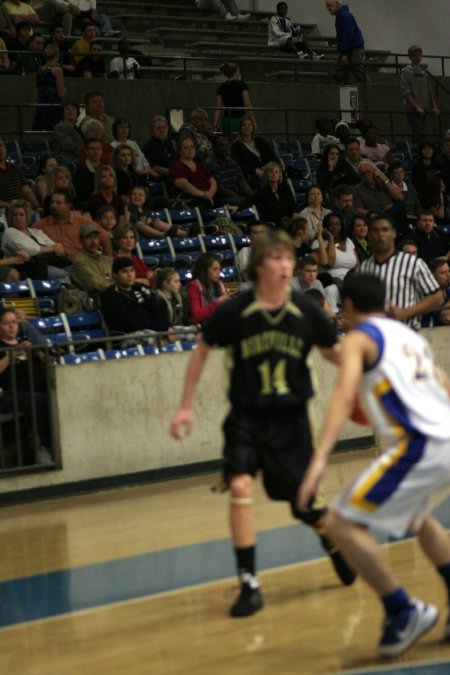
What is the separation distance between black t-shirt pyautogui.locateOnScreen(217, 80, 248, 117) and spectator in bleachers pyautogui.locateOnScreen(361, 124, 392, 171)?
1888mm

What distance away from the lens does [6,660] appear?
19.7 ft

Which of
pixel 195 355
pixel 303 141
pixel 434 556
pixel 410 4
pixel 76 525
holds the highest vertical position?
pixel 410 4

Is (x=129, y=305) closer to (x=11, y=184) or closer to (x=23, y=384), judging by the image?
(x=23, y=384)

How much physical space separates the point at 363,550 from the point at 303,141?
16.0m

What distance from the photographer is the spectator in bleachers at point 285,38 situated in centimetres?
2359

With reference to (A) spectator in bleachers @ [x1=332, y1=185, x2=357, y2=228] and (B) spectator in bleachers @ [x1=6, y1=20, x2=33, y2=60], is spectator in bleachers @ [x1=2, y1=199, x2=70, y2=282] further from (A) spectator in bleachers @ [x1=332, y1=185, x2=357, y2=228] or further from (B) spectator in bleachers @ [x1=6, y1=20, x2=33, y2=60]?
(B) spectator in bleachers @ [x1=6, y1=20, x2=33, y2=60]

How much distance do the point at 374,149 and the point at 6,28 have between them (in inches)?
210

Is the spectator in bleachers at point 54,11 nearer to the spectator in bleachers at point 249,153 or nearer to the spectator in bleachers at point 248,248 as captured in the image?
the spectator in bleachers at point 249,153

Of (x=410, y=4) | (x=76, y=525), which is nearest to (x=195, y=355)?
(x=76, y=525)

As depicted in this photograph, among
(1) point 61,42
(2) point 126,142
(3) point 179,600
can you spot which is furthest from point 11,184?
(3) point 179,600

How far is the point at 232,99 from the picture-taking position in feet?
60.9

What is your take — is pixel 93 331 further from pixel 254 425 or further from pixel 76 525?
pixel 254 425

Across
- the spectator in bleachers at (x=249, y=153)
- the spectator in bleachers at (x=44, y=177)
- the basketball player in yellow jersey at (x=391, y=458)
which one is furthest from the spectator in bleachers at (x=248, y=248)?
the basketball player in yellow jersey at (x=391, y=458)

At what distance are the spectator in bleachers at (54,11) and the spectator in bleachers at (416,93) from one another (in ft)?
16.8
